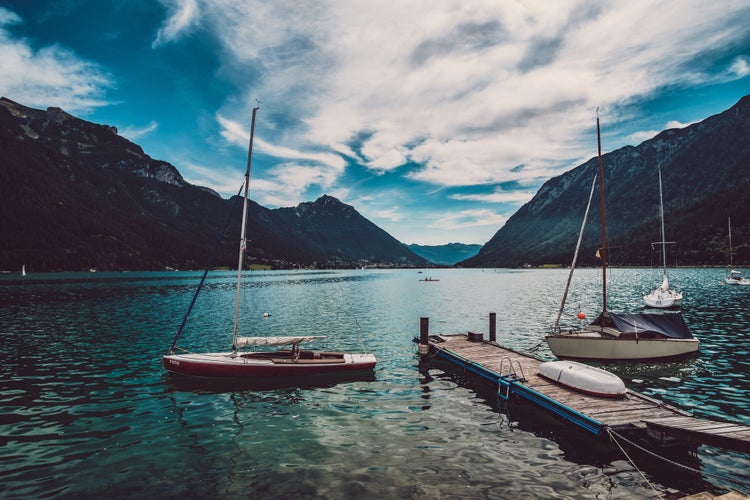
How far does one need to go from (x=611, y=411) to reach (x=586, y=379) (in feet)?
8.18

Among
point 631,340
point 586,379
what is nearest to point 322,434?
point 586,379

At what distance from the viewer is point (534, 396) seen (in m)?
18.8

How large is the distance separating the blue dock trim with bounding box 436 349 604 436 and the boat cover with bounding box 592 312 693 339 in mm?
12995

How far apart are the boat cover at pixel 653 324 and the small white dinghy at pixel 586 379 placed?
12.1 metres

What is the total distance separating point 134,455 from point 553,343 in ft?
90.0

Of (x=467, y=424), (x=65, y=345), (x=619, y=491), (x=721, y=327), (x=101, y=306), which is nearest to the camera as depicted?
(x=619, y=491)

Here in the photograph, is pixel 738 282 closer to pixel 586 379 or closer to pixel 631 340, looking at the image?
pixel 631 340

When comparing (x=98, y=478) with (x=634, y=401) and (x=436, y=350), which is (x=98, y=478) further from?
(x=436, y=350)

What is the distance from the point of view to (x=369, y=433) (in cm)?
1648

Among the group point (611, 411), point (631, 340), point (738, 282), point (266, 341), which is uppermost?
point (738, 282)

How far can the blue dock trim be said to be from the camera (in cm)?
1519

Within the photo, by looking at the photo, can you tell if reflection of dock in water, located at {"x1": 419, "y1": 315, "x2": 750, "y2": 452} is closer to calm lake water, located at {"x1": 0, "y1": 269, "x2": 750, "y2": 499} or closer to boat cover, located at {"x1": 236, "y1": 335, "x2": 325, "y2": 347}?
calm lake water, located at {"x1": 0, "y1": 269, "x2": 750, "y2": 499}

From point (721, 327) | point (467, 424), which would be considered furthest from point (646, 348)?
point (721, 327)

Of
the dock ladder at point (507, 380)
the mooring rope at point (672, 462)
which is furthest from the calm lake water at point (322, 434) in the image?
the dock ladder at point (507, 380)
